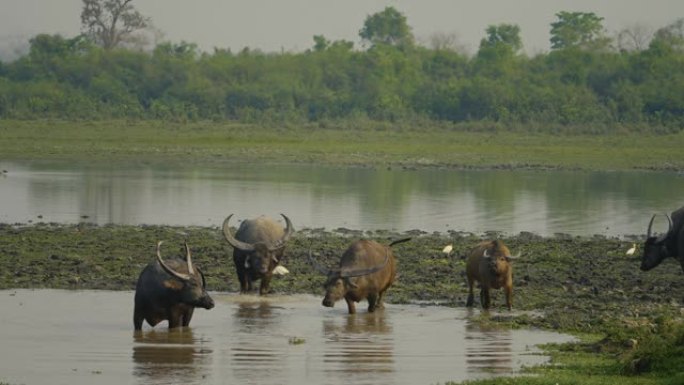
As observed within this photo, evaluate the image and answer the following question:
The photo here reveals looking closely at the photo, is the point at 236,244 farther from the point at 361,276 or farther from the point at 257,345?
the point at 257,345

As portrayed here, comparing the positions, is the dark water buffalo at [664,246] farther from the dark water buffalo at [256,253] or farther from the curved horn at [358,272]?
the dark water buffalo at [256,253]

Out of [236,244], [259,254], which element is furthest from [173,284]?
[236,244]

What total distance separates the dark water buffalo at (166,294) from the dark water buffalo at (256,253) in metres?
2.74

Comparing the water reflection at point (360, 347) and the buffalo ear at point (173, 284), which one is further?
the buffalo ear at point (173, 284)

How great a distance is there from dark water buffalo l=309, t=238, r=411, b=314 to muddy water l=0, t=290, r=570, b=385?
0.74ft

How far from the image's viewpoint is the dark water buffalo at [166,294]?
14562mm

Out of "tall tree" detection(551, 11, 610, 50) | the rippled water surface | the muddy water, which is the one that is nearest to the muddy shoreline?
the muddy water

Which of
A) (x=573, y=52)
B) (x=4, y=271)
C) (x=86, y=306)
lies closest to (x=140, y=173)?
(x=4, y=271)

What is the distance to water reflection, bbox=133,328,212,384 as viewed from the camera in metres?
12.5

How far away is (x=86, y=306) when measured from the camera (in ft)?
53.7

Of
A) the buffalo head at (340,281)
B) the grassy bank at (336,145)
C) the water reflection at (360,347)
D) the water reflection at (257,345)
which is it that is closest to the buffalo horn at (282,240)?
the water reflection at (257,345)

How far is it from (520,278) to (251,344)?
5.46 meters

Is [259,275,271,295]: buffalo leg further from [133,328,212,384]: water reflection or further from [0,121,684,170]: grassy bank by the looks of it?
[0,121,684,170]: grassy bank

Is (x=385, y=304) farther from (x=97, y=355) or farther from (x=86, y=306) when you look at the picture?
(x=97, y=355)
